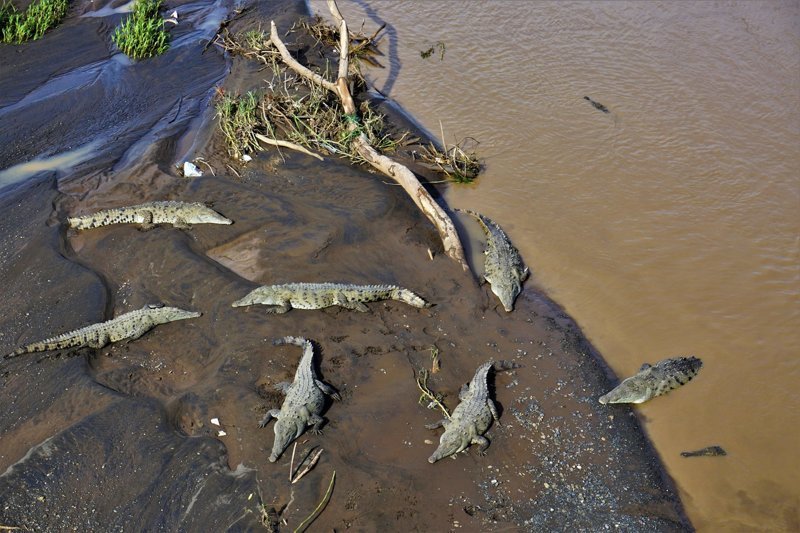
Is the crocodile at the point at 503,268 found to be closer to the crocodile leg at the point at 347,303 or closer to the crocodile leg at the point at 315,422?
the crocodile leg at the point at 347,303

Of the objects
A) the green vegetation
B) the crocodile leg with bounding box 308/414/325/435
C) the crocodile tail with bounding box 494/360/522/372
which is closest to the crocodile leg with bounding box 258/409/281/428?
the crocodile leg with bounding box 308/414/325/435

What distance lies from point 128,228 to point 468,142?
5291mm

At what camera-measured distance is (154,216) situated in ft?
28.1

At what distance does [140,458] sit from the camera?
5.86 metres

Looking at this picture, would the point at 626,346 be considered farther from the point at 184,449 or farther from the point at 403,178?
the point at 184,449

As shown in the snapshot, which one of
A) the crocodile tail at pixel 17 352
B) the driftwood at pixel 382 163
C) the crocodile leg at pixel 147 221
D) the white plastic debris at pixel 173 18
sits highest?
the driftwood at pixel 382 163

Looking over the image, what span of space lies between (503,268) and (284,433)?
136 inches

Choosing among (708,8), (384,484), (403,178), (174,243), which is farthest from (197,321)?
(708,8)

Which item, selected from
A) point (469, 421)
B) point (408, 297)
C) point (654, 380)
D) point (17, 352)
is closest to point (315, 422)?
point (469, 421)

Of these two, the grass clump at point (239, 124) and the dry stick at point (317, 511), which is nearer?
the dry stick at point (317, 511)

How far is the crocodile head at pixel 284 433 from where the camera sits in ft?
18.9

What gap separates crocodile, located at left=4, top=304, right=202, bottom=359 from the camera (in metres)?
6.84

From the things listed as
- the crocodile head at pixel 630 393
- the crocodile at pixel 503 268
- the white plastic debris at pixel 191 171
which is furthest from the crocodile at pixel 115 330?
the crocodile head at pixel 630 393

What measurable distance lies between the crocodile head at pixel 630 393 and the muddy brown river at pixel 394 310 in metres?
Result: 0.13
